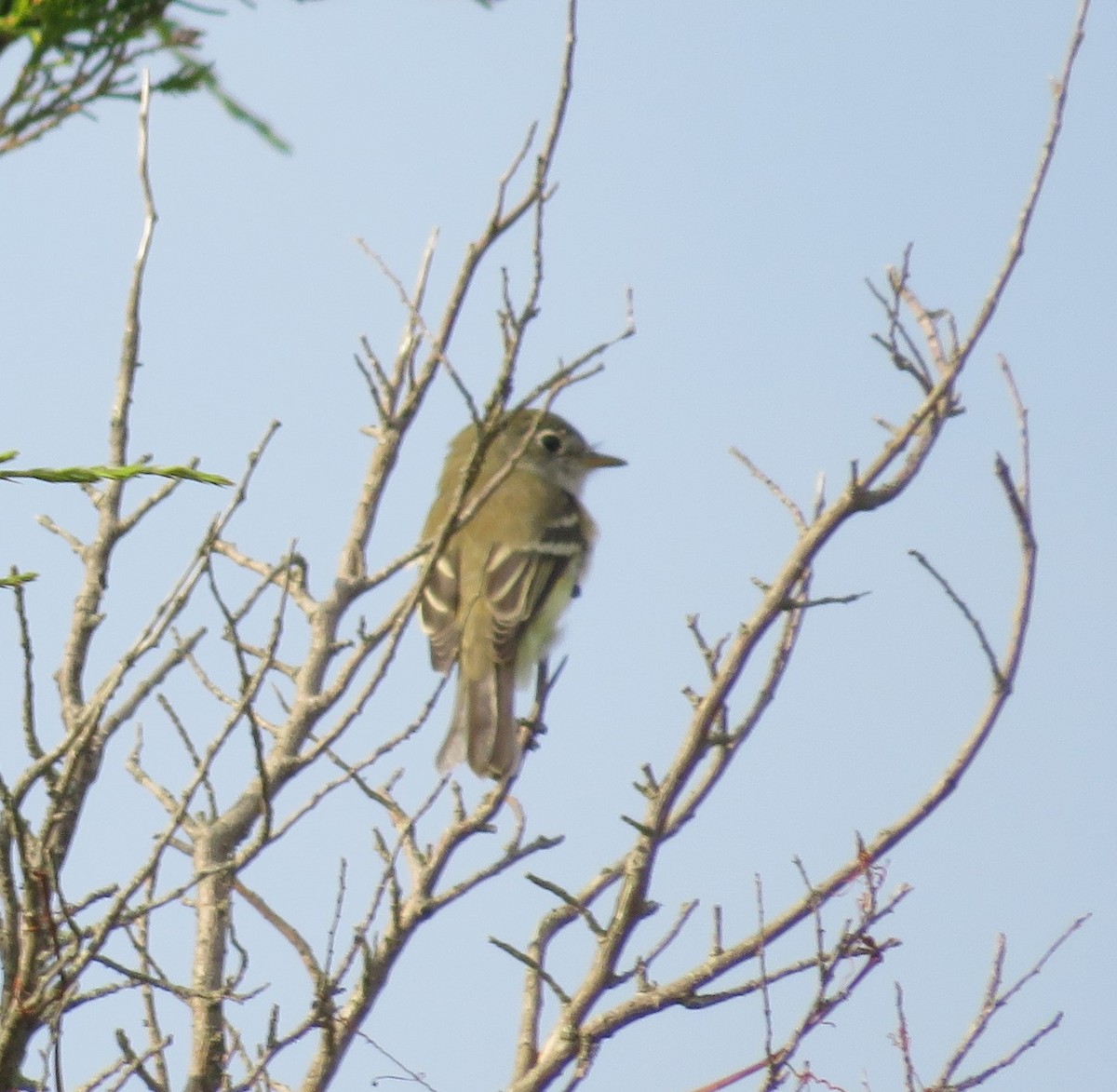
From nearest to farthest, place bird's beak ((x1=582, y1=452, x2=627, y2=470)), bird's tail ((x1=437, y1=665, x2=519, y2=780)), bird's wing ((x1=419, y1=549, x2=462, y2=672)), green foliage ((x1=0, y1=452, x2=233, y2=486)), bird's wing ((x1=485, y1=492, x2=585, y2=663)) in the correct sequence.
Result: green foliage ((x1=0, y1=452, x2=233, y2=486)), bird's tail ((x1=437, y1=665, x2=519, y2=780)), bird's wing ((x1=419, y1=549, x2=462, y2=672)), bird's wing ((x1=485, y1=492, x2=585, y2=663)), bird's beak ((x1=582, y1=452, x2=627, y2=470))

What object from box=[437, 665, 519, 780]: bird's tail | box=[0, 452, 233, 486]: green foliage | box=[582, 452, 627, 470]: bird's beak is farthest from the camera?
box=[582, 452, 627, 470]: bird's beak

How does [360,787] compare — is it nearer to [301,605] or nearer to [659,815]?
[301,605]

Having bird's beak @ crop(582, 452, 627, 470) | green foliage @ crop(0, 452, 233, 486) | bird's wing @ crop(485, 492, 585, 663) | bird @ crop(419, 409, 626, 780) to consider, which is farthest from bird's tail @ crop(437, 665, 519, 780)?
green foliage @ crop(0, 452, 233, 486)

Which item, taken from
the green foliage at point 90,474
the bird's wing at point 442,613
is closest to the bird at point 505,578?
the bird's wing at point 442,613

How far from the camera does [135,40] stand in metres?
3.72

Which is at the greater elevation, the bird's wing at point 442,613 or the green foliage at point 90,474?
the bird's wing at point 442,613

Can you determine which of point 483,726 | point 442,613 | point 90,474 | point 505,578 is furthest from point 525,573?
point 90,474

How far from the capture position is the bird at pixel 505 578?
771 centimetres

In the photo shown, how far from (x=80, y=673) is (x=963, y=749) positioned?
2211 mm

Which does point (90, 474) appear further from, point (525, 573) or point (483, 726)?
point (525, 573)

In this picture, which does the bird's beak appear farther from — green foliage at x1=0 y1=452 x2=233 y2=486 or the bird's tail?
green foliage at x1=0 y1=452 x2=233 y2=486

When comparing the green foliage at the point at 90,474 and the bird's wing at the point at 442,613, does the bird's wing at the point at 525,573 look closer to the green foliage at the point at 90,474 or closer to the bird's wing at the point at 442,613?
the bird's wing at the point at 442,613

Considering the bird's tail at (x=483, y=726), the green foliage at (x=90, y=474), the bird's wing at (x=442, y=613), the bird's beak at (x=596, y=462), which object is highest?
the bird's beak at (x=596, y=462)

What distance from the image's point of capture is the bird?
7.71 m
